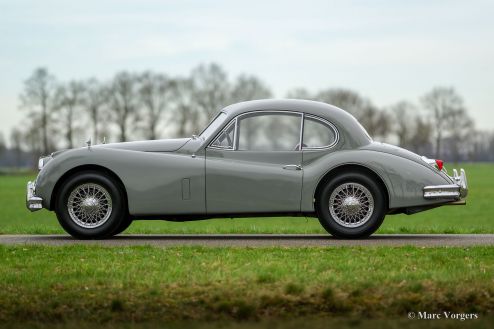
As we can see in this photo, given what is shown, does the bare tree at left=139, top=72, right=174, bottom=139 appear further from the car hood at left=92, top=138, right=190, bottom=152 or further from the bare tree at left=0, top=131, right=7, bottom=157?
the car hood at left=92, top=138, right=190, bottom=152

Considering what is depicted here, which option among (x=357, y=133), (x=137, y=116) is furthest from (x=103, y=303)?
(x=137, y=116)

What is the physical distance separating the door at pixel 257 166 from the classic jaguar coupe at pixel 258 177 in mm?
13

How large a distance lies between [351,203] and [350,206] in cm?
4

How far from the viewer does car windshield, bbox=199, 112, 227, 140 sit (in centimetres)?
1145

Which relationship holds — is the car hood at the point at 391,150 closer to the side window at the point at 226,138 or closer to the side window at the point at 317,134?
the side window at the point at 317,134

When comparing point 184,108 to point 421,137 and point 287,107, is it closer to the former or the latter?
point 421,137

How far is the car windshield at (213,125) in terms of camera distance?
1145 centimetres

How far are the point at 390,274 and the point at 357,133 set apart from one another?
3944 mm

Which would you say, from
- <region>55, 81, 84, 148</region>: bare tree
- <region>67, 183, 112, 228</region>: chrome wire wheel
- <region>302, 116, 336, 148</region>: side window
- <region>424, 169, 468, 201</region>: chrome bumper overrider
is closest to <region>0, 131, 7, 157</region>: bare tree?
<region>55, 81, 84, 148</region>: bare tree

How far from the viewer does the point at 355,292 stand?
22.7 ft

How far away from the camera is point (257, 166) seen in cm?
1126

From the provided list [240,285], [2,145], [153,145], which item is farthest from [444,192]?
[2,145]

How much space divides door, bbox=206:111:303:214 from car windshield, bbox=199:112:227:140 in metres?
0.13

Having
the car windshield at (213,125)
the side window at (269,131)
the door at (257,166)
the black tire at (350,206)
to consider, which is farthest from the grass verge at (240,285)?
the car windshield at (213,125)
